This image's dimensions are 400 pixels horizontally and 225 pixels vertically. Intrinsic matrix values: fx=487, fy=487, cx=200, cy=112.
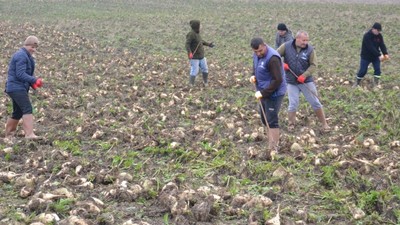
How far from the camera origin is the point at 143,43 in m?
20.8

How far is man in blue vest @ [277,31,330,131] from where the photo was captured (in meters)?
8.78

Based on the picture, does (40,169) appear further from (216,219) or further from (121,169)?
(216,219)

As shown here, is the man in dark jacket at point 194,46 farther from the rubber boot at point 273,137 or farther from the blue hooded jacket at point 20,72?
A: the rubber boot at point 273,137

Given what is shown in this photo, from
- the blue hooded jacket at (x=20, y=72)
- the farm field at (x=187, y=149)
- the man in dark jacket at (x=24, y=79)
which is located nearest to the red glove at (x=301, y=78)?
the farm field at (x=187, y=149)

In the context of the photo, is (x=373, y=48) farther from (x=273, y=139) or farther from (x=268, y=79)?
(x=273, y=139)

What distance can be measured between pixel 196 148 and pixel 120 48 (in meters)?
12.8

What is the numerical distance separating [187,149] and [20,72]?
3.12 meters

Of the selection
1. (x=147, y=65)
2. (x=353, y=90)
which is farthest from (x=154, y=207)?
(x=147, y=65)

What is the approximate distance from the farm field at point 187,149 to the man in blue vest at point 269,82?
411 mm

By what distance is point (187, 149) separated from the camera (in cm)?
774

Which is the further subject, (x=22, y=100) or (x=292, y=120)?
(x=292, y=120)

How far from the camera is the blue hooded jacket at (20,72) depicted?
820cm

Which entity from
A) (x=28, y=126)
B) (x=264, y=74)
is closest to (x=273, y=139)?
(x=264, y=74)

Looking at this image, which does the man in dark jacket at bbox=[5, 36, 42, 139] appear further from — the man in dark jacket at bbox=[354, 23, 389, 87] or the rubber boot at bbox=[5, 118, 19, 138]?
the man in dark jacket at bbox=[354, 23, 389, 87]
